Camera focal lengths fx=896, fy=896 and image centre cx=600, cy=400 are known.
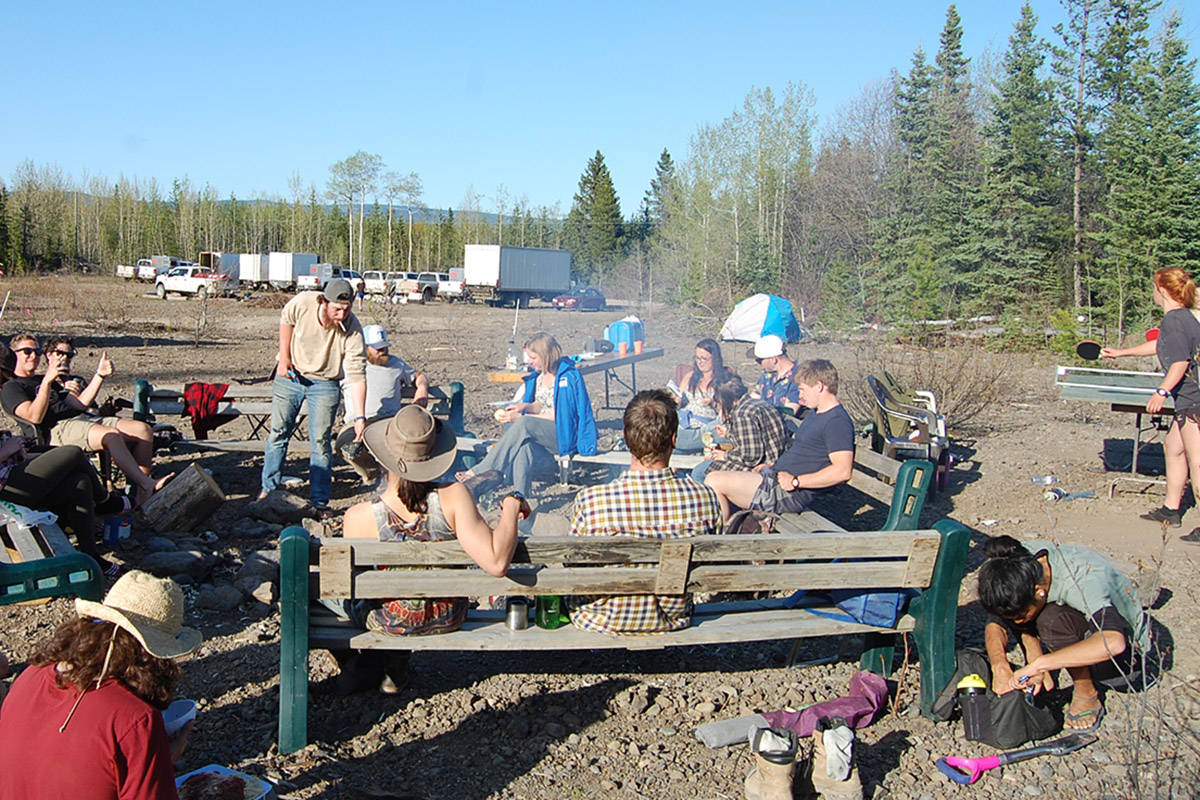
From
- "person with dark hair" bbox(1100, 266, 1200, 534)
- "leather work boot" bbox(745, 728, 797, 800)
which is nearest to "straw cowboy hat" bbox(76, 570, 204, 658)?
"leather work boot" bbox(745, 728, 797, 800)

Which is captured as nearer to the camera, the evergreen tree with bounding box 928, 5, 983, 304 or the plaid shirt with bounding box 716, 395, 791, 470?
the plaid shirt with bounding box 716, 395, 791, 470

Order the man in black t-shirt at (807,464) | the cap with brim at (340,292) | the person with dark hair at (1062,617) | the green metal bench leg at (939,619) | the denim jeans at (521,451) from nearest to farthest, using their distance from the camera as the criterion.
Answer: the person with dark hair at (1062,617) → the green metal bench leg at (939,619) → the man in black t-shirt at (807,464) → the cap with brim at (340,292) → the denim jeans at (521,451)

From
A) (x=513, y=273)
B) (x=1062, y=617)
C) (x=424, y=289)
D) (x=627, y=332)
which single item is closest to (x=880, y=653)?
(x=1062, y=617)

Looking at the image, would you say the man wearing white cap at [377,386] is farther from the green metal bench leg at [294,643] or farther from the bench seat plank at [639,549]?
the bench seat plank at [639,549]

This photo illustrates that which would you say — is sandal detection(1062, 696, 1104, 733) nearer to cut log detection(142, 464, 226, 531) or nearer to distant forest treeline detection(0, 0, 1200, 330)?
cut log detection(142, 464, 226, 531)

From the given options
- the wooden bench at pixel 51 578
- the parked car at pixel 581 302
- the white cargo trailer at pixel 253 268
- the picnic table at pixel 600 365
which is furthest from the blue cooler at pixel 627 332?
the white cargo trailer at pixel 253 268

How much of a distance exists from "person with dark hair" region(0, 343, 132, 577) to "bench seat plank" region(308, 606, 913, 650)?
2.13m

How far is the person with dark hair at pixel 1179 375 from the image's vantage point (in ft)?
19.1

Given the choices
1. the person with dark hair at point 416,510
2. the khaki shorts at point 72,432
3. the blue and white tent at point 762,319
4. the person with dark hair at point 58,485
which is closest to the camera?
the person with dark hair at point 416,510

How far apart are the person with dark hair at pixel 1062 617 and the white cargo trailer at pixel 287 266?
47.7 metres

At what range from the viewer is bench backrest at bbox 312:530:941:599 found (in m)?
3.08

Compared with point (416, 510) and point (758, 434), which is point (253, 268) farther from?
point (416, 510)

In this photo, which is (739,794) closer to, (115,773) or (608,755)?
(608,755)

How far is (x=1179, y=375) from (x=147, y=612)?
Answer: 6.20 m
